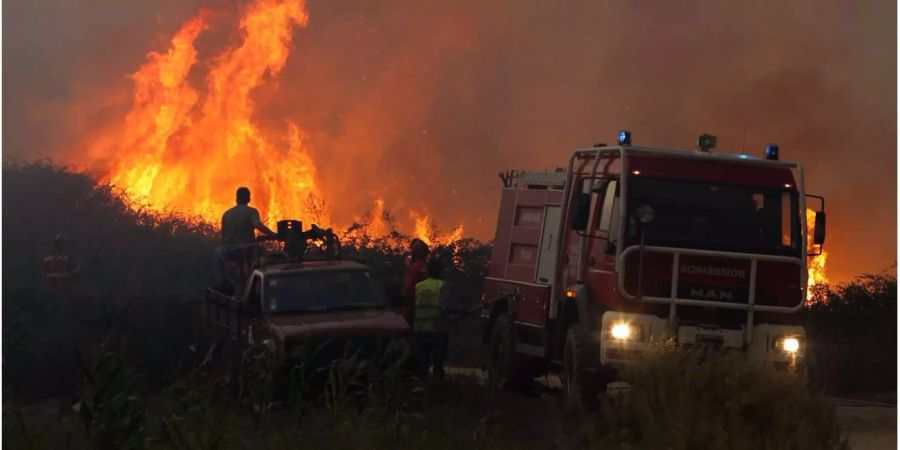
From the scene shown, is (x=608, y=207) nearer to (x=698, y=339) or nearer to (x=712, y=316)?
(x=712, y=316)

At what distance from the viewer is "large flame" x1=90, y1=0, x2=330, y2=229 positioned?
33.8m

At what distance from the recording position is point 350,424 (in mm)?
9656

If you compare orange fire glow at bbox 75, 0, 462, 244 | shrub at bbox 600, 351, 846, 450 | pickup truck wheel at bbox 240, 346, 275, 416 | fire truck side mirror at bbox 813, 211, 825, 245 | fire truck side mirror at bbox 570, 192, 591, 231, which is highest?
orange fire glow at bbox 75, 0, 462, 244

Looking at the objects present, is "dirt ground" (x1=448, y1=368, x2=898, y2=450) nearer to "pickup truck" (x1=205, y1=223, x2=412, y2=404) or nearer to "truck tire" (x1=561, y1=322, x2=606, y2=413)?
"truck tire" (x1=561, y1=322, x2=606, y2=413)

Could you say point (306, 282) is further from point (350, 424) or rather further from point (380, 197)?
point (380, 197)

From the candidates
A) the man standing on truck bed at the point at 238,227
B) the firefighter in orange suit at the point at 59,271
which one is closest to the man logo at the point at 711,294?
the man standing on truck bed at the point at 238,227

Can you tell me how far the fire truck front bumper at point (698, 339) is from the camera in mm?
12953

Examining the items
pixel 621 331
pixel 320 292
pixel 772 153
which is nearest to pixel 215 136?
pixel 320 292

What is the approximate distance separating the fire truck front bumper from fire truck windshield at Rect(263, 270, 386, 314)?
3013 millimetres

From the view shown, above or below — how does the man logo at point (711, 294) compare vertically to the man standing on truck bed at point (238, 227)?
below

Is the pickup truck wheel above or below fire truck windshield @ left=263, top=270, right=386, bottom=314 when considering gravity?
below

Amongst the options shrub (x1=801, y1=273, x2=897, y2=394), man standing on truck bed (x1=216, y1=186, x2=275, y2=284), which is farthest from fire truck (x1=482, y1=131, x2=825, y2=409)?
shrub (x1=801, y1=273, x2=897, y2=394)

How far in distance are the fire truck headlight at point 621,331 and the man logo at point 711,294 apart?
79cm

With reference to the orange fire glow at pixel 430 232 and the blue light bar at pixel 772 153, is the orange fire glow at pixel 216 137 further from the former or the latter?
the blue light bar at pixel 772 153
